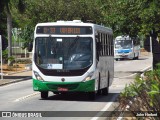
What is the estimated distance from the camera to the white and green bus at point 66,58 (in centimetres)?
2011

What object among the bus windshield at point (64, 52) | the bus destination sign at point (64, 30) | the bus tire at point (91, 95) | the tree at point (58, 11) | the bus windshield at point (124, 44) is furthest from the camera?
the bus windshield at point (124, 44)

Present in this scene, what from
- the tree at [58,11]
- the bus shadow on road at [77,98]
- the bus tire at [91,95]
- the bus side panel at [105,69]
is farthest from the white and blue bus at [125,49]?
the bus tire at [91,95]

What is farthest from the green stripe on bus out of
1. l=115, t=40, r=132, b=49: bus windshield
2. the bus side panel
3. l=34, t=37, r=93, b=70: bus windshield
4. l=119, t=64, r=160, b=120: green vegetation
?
l=115, t=40, r=132, b=49: bus windshield

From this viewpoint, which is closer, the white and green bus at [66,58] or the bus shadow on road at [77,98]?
the white and green bus at [66,58]

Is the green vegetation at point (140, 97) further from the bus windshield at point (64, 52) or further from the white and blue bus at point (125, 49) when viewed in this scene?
the white and blue bus at point (125, 49)

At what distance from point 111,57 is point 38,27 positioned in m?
5.52

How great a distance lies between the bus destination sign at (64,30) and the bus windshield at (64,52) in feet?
0.83

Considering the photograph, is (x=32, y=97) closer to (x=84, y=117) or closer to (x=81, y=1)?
(x=84, y=117)

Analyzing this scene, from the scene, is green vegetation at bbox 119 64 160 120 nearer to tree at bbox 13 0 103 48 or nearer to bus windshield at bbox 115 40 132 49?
tree at bbox 13 0 103 48

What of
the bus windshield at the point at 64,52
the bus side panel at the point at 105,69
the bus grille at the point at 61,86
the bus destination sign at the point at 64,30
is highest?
the bus destination sign at the point at 64,30

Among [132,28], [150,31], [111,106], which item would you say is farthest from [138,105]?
[132,28]

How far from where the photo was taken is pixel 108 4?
124 ft

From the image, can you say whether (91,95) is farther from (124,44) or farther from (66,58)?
(124,44)

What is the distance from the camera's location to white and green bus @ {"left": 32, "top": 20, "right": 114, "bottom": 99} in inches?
792
